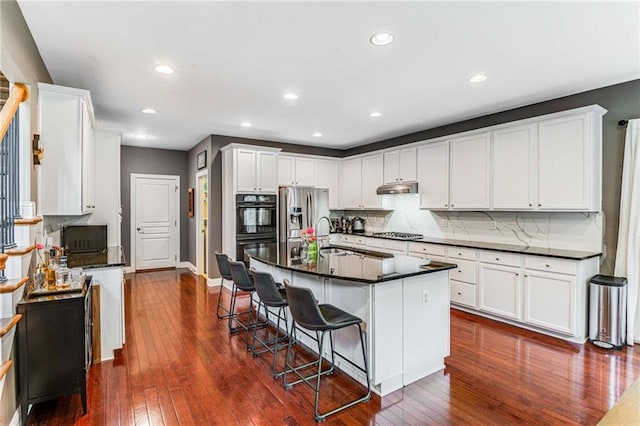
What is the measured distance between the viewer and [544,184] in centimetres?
384

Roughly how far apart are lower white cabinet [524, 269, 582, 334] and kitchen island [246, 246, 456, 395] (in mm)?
1472

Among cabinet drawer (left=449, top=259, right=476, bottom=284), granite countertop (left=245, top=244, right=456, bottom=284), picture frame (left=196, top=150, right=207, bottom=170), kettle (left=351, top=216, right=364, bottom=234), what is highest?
picture frame (left=196, top=150, right=207, bottom=170)

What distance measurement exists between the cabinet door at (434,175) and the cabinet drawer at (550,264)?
1451 mm

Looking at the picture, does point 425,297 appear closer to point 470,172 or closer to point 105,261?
point 470,172

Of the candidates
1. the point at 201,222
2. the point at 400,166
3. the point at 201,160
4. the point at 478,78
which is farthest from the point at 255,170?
the point at 478,78

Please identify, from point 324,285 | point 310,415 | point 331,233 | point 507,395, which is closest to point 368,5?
point 324,285

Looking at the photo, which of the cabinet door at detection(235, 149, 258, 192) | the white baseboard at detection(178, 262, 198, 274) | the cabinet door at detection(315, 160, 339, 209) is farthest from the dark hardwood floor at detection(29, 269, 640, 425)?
the cabinet door at detection(315, 160, 339, 209)

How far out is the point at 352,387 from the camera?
2.57 meters

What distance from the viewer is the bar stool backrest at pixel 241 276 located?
3.37 meters

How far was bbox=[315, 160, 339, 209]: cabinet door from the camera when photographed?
6.77 meters

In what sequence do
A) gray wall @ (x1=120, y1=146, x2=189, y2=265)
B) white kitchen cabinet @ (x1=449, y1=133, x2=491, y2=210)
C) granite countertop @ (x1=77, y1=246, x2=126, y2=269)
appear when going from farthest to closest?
gray wall @ (x1=120, y1=146, x2=189, y2=265) < white kitchen cabinet @ (x1=449, y1=133, x2=491, y2=210) < granite countertop @ (x1=77, y1=246, x2=126, y2=269)

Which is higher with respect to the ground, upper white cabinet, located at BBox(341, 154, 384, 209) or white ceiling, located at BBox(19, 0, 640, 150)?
white ceiling, located at BBox(19, 0, 640, 150)

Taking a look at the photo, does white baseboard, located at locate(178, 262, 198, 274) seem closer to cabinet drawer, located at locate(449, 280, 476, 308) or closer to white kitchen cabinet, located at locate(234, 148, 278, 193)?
white kitchen cabinet, located at locate(234, 148, 278, 193)

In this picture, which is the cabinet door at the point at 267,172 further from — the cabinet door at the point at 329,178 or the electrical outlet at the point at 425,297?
the electrical outlet at the point at 425,297
